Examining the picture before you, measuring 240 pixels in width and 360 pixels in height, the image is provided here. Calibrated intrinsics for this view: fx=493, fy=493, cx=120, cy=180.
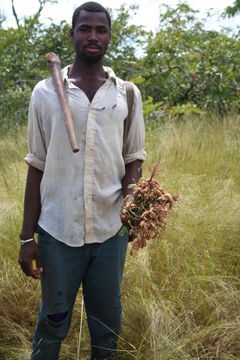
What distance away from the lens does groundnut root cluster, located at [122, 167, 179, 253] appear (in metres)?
1.73

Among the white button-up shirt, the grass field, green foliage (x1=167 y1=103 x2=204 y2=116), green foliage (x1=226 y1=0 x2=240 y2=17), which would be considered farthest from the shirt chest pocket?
green foliage (x1=226 y1=0 x2=240 y2=17)

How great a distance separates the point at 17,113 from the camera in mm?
7039

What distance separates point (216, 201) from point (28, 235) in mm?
1934

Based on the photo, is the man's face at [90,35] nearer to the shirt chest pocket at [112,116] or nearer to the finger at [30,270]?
the shirt chest pocket at [112,116]

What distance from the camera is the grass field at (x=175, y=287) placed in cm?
249

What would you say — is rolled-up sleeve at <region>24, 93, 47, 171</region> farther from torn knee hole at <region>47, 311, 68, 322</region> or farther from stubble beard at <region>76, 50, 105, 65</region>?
torn knee hole at <region>47, 311, 68, 322</region>

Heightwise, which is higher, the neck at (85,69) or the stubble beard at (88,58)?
the stubble beard at (88,58)

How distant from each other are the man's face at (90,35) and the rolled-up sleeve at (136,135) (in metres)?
0.24

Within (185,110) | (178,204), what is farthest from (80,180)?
(185,110)

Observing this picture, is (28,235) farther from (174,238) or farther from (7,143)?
(7,143)

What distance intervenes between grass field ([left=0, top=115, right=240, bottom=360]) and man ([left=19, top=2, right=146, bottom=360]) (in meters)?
0.17

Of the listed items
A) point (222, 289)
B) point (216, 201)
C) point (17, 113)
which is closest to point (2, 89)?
point (17, 113)

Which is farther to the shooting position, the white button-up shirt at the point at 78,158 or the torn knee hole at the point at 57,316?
the torn knee hole at the point at 57,316

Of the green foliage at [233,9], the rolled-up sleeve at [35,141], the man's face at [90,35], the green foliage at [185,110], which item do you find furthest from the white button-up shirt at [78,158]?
the green foliage at [233,9]
